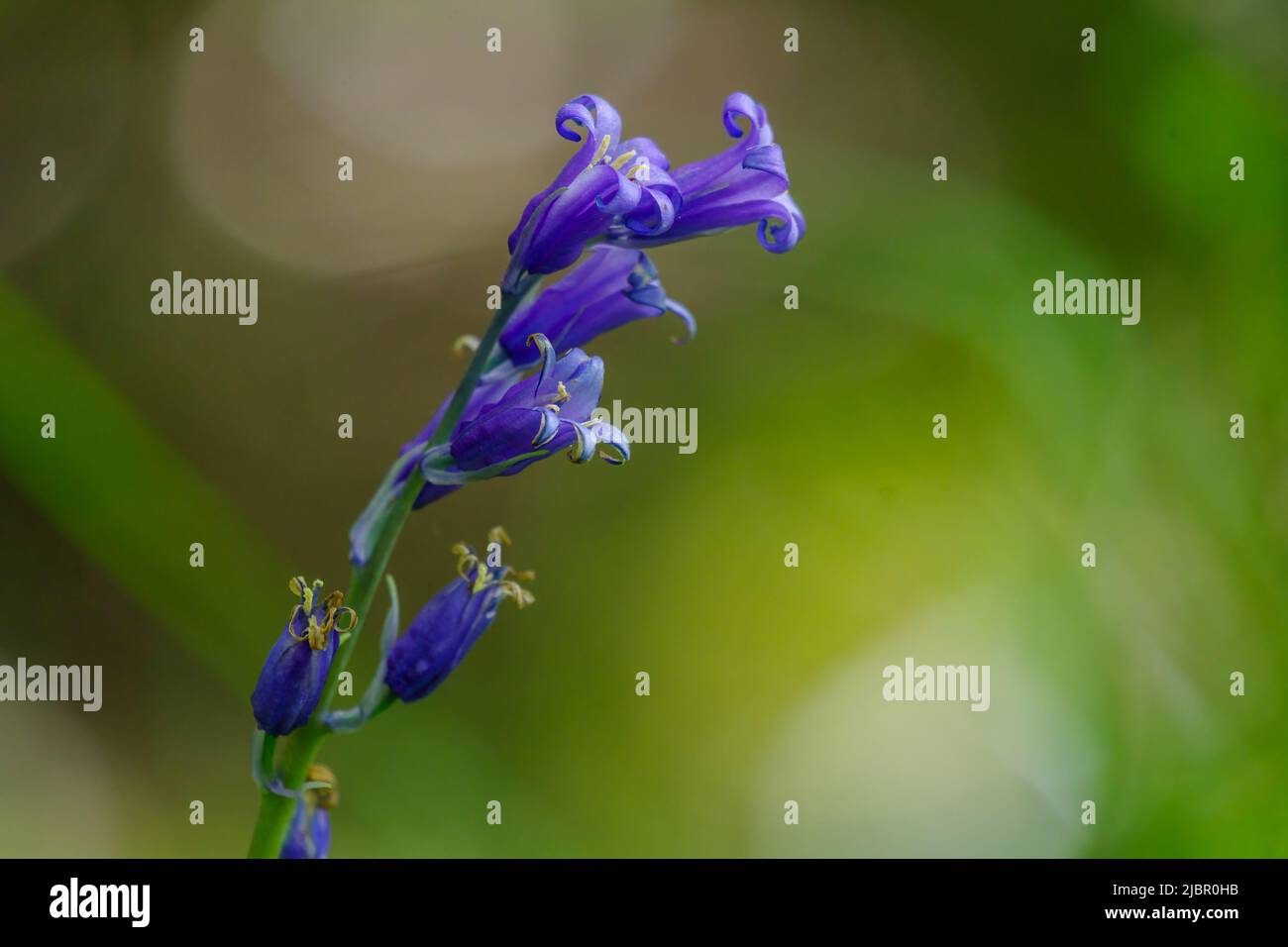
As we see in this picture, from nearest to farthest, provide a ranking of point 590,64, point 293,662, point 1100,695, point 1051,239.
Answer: point 293,662
point 1100,695
point 1051,239
point 590,64

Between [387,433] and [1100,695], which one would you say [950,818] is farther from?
[387,433]

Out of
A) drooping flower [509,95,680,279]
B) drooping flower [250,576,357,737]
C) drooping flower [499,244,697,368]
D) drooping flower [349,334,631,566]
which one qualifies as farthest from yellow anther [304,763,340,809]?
drooping flower [509,95,680,279]

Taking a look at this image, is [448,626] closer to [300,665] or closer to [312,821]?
[300,665]

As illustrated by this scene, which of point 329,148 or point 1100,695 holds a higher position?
point 329,148

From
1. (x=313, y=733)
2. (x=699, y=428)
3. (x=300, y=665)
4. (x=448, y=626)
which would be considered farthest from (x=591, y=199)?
(x=699, y=428)

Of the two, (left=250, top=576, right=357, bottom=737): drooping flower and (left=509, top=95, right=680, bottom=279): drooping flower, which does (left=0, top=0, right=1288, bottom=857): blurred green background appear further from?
(left=509, top=95, right=680, bottom=279): drooping flower

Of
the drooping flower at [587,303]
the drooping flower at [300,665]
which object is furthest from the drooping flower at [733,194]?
the drooping flower at [300,665]

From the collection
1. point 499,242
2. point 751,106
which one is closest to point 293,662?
point 751,106
